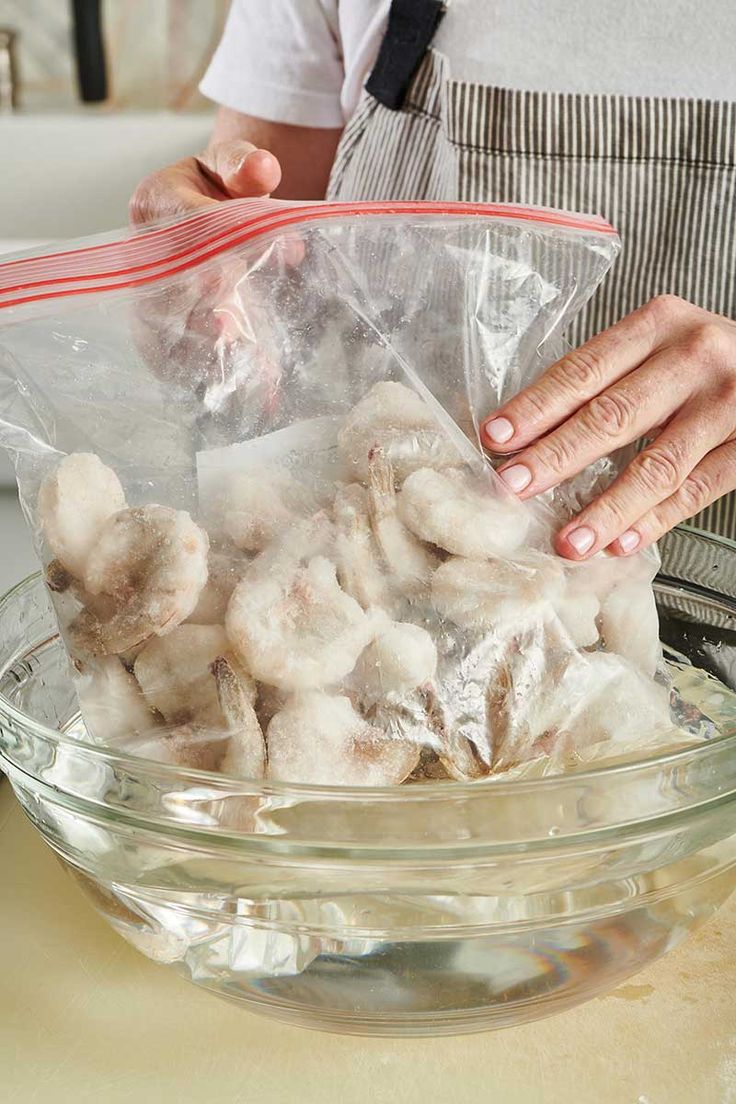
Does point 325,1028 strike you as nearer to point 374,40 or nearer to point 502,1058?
point 502,1058

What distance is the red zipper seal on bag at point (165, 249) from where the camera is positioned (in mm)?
441

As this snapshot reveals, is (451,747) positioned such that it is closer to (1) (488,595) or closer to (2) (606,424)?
(1) (488,595)

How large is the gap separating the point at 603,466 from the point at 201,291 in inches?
8.1

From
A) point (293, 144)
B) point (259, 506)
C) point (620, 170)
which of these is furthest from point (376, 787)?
point (293, 144)

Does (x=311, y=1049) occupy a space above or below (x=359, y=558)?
below

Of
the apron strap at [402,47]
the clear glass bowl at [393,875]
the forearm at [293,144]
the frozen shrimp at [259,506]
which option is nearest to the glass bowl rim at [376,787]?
the clear glass bowl at [393,875]

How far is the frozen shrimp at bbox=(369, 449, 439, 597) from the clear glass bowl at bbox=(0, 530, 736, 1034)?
0.33ft

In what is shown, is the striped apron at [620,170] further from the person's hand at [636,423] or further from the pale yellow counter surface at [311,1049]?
the pale yellow counter surface at [311,1049]

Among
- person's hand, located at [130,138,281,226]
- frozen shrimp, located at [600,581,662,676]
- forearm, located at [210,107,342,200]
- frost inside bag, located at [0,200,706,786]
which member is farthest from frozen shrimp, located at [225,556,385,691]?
forearm, located at [210,107,342,200]

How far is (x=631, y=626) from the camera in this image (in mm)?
473

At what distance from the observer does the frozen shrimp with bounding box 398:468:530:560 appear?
44 centimetres

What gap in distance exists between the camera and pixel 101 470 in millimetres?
438

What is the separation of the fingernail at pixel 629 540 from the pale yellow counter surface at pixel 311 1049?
17cm

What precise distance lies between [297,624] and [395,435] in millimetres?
96
